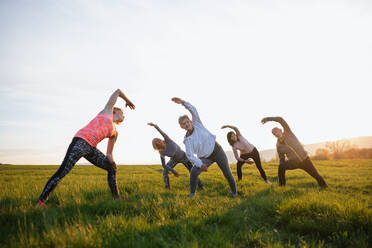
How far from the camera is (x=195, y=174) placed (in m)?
5.12

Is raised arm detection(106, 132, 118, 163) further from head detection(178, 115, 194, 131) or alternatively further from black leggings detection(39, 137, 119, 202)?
head detection(178, 115, 194, 131)

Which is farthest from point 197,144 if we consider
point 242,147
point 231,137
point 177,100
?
point 242,147

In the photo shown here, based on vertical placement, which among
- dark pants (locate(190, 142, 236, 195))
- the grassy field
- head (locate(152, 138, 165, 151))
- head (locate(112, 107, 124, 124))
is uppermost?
head (locate(112, 107, 124, 124))

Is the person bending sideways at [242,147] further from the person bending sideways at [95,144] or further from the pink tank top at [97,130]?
the pink tank top at [97,130]

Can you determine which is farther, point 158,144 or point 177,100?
point 158,144

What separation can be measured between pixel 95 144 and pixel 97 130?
12.4 inches

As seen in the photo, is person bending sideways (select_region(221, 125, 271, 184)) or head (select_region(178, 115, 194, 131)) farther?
person bending sideways (select_region(221, 125, 271, 184))

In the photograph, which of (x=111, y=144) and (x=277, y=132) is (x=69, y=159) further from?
(x=277, y=132)

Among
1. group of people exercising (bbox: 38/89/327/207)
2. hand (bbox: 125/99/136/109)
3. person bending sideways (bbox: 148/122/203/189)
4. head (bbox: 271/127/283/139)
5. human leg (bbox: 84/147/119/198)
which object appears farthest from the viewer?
head (bbox: 271/127/283/139)

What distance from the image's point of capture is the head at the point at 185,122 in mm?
4980

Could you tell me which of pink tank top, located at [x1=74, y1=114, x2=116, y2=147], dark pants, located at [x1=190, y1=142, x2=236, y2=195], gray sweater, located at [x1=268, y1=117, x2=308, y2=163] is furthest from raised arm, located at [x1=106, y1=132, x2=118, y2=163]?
gray sweater, located at [x1=268, y1=117, x2=308, y2=163]

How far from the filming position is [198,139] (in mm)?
5035

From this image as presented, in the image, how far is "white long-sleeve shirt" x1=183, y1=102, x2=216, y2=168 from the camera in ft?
16.3

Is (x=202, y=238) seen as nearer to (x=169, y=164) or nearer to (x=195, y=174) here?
(x=195, y=174)
